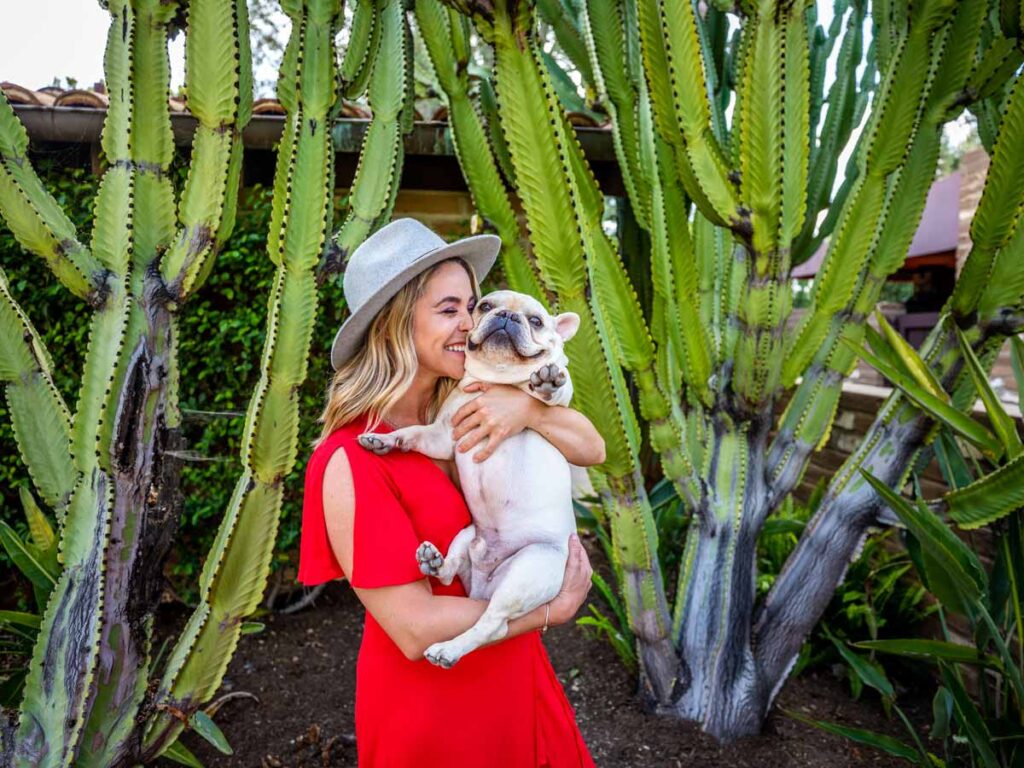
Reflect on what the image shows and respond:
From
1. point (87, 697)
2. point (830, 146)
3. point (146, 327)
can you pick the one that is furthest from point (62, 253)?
point (830, 146)

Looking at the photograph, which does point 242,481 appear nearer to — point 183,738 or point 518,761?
point 518,761

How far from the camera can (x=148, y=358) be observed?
8.92ft

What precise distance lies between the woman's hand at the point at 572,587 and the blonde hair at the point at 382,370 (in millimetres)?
614

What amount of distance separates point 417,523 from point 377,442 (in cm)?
23

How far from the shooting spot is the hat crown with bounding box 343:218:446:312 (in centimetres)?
189

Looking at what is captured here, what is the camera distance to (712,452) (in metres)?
3.52

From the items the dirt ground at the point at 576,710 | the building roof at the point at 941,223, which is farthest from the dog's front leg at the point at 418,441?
the building roof at the point at 941,223

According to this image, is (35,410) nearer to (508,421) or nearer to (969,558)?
(508,421)

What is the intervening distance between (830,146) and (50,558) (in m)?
4.61

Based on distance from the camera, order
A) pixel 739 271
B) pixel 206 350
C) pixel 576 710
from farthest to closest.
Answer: pixel 206 350
pixel 576 710
pixel 739 271

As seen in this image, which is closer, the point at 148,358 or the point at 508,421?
the point at 508,421

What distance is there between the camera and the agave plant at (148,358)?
263 centimetres

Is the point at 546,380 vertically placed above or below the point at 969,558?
above

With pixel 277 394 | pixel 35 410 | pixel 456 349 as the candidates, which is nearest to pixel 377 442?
pixel 456 349
